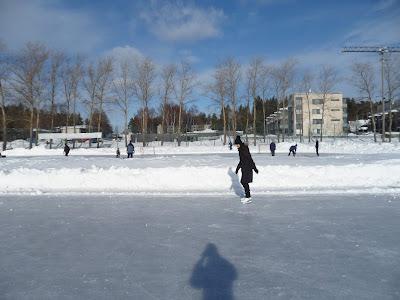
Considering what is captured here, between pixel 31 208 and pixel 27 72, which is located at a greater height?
pixel 27 72

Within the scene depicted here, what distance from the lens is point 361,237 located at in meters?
5.43

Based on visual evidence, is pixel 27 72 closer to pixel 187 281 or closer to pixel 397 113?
pixel 187 281

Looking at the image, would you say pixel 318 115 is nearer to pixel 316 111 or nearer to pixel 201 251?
pixel 316 111

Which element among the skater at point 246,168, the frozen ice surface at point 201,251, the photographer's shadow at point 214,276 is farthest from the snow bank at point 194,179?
the photographer's shadow at point 214,276

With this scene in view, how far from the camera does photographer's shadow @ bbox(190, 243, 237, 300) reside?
135 inches

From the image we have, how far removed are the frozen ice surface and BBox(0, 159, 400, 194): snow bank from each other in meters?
3.10

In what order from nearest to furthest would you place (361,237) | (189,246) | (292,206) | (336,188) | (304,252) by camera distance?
(304,252) → (189,246) → (361,237) → (292,206) → (336,188)

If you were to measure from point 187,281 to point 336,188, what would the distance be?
28.5ft

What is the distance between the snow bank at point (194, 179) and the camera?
11414 mm

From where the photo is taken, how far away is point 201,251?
4.79 metres

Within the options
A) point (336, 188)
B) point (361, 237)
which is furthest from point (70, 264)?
point (336, 188)

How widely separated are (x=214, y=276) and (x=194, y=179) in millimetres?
8364

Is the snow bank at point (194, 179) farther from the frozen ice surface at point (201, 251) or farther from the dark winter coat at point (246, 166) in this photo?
A: the frozen ice surface at point (201, 251)

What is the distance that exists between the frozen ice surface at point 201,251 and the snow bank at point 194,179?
310 centimetres
